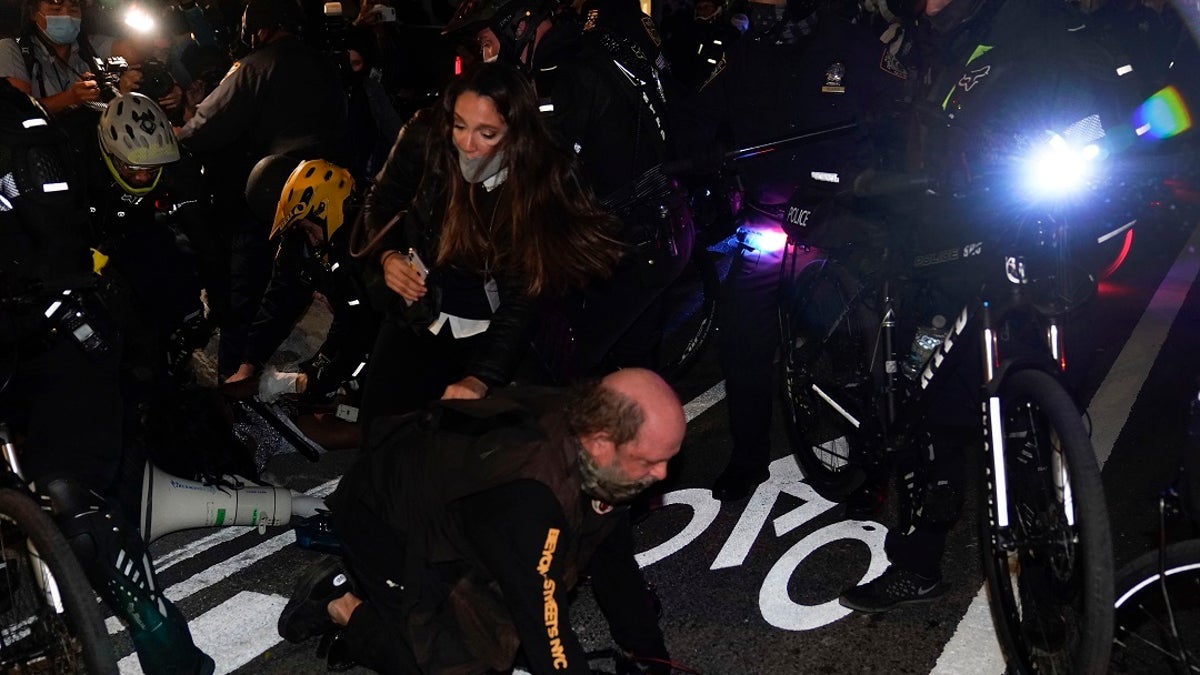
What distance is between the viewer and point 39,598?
3691 millimetres

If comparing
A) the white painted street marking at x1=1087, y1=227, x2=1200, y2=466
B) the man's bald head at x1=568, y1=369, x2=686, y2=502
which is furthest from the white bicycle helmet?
the white painted street marking at x1=1087, y1=227, x2=1200, y2=466

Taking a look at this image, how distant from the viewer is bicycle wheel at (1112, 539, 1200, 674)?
3108 millimetres

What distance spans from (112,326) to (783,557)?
269 centimetres

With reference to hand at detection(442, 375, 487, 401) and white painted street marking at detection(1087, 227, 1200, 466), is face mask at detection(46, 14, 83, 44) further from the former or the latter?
white painted street marking at detection(1087, 227, 1200, 466)

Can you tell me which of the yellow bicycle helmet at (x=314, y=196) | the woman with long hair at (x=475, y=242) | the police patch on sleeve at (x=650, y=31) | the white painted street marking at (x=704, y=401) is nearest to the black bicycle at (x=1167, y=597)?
the woman with long hair at (x=475, y=242)

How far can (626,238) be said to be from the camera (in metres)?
4.78

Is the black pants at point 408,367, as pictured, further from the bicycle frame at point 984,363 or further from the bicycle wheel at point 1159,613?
the bicycle wheel at point 1159,613

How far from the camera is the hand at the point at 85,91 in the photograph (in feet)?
21.9

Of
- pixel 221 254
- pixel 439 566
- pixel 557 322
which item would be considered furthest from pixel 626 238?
pixel 221 254

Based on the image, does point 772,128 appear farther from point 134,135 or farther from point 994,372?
point 134,135

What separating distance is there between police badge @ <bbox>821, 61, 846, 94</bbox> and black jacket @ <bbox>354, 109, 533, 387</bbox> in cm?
155

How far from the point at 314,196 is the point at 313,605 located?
2574 millimetres

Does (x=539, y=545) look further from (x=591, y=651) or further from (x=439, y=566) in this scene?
(x=591, y=651)

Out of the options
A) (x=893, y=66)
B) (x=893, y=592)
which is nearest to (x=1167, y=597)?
(x=893, y=592)
